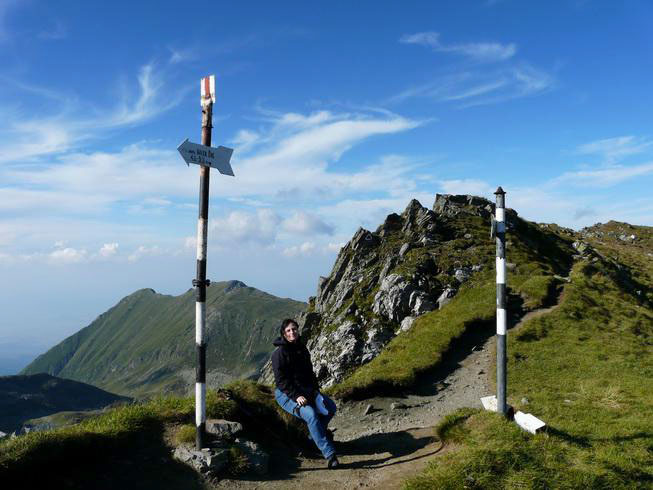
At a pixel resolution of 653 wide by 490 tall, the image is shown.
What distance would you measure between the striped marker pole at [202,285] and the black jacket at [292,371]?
2.19 m

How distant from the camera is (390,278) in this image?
38.1 m

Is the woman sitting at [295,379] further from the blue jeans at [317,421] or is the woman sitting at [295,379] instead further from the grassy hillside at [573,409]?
the grassy hillside at [573,409]

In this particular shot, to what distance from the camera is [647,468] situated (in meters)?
10.7

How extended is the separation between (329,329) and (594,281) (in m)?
21.3

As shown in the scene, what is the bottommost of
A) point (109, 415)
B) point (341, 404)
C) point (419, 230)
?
point (341, 404)

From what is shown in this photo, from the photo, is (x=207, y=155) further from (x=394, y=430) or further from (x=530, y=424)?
(x=394, y=430)

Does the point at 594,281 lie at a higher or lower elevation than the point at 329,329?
higher

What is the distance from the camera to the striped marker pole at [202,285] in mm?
10500

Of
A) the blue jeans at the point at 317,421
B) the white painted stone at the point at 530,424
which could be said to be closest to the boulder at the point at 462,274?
the white painted stone at the point at 530,424

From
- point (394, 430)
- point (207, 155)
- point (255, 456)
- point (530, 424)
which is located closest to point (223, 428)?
point (255, 456)

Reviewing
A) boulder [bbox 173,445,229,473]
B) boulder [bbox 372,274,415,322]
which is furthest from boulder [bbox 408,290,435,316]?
boulder [bbox 173,445,229,473]

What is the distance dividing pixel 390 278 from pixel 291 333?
1044 inches

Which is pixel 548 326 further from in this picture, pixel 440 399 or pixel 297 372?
pixel 297 372

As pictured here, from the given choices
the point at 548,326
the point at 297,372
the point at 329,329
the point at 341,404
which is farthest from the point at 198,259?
the point at 329,329
